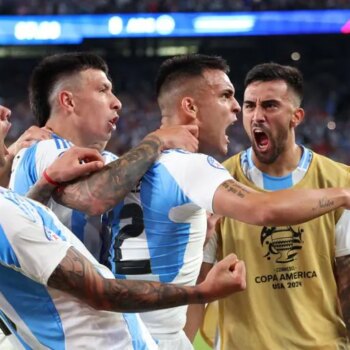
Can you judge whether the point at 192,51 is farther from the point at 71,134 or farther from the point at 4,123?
the point at 4,123

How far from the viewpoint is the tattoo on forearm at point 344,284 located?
12.7 feet

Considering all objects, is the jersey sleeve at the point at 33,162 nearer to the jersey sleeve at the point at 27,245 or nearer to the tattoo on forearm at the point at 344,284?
the jersey sleeve at the point at 27,245

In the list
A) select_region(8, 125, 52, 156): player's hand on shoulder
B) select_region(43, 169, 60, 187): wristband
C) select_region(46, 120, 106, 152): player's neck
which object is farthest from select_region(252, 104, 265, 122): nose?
select_region(43, 169, 60, 187): wristband

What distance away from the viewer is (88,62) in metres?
4.04

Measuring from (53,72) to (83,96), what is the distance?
0.90 ft

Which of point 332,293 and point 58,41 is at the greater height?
point 58,41

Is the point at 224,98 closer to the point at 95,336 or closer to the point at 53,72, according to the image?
the point at 53,72

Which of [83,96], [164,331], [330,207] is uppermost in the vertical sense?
[83,96]

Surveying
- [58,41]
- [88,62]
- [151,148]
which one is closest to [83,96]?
[88,62]

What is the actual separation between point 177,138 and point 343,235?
1.08m

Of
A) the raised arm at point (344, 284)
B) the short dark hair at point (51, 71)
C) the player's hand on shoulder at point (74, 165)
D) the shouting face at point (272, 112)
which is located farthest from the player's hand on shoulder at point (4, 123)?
the raised arm at point (344, 284)

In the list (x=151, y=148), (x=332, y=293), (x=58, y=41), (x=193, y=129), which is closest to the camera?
(x=151, y=148)

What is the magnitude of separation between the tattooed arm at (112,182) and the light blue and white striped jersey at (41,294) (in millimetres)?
402

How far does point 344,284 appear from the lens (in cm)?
387
